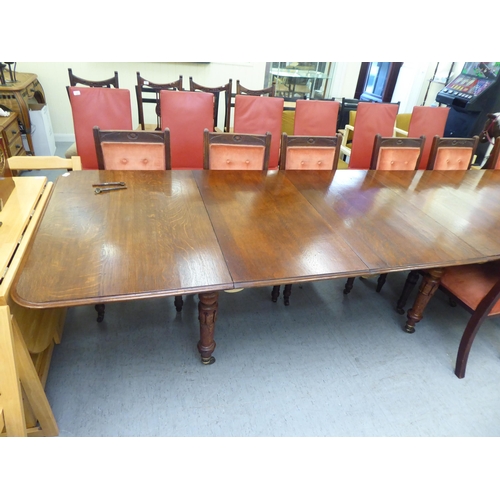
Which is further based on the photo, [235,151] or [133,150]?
[235,151]

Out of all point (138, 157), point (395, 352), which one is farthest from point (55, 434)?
point (395, 352)

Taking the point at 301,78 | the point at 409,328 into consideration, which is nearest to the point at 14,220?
the point at 409,328

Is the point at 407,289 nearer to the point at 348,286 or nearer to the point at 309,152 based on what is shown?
the point at 348,286

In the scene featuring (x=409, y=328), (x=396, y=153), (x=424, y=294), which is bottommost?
(x=409, y=328)

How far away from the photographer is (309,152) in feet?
7.45

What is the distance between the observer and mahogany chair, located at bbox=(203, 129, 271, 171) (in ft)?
6.86

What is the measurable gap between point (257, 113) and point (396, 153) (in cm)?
119

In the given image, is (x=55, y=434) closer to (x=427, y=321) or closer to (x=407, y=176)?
(x=427, y=321)

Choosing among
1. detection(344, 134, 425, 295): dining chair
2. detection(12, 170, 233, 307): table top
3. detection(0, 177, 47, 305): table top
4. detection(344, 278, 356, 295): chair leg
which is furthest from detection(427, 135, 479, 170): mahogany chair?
detection(0, 177, 47, 305): table top

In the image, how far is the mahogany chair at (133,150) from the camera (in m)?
1.92

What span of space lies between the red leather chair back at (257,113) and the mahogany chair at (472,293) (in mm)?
1870

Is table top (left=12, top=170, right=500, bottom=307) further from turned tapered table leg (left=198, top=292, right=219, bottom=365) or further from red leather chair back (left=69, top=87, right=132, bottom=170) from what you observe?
red leather chair back (left=69, top=87, right=132, bottom=170)

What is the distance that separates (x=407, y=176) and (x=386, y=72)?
4.30m

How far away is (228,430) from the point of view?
139 centimetres
